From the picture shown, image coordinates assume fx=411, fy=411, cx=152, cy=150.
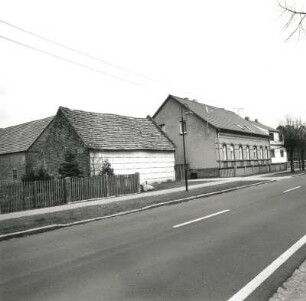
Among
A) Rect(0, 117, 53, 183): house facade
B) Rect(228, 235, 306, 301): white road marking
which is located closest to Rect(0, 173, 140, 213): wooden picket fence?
Rect(228, 235, 306, 301): white road marking

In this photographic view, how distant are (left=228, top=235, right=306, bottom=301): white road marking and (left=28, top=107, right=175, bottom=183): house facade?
20817 millimetres

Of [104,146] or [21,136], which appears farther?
[21,136]

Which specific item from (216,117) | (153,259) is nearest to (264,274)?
(153,259)

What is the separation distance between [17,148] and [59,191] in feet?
62.0

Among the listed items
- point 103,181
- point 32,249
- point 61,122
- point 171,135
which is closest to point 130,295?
point 32,249

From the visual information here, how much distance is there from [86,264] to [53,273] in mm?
621

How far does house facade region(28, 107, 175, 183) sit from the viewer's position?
28016 mm

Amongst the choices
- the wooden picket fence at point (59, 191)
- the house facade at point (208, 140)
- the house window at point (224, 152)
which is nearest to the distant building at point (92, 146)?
the wooden picket fence at point (59, 191)

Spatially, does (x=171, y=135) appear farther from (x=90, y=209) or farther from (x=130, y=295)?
(x=130, y=295)

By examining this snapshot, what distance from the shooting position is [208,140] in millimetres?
42438

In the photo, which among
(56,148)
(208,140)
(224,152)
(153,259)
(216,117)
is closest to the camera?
(153,259)

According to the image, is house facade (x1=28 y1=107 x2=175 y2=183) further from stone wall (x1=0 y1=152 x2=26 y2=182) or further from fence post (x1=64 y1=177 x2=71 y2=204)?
fence post (x1=64 y1=177 x2=71 y2=204)

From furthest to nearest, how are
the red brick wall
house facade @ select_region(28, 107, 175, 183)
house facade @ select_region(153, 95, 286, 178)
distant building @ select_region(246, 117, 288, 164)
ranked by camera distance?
distant building @ select_region(246, 117, 288, 164) → house facade @ select_region(153, 95, 286, 178) → house facade @ select_region(28, 107, 175, 183) → the red brick wall

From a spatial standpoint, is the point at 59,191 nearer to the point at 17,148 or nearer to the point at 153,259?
the point at 153,259
